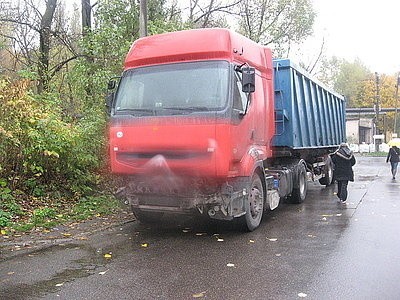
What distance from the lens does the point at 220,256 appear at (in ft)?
21.4

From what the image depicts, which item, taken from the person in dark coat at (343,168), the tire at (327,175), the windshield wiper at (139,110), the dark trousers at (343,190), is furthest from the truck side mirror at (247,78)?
the tire at (327,175)

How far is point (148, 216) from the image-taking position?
891 cm

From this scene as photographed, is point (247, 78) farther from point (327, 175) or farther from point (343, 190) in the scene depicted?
point (327, 175)

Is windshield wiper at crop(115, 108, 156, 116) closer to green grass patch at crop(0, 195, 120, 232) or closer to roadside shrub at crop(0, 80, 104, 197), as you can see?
roadside shrub at crop(0, 80, 104, 197)

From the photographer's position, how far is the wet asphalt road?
5043 millimetres

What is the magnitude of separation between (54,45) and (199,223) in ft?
35.8

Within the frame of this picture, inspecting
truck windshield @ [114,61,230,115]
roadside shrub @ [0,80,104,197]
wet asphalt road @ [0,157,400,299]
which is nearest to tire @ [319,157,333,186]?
wet asphalt road @ [0,157,400,299]

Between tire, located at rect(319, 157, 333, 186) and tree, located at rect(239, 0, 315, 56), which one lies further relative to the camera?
tree, located at rect(239, 0, 315, 56)

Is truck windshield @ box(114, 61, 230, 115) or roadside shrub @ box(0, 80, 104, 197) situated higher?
truck windshield @ box(114, 61, 230, 115)

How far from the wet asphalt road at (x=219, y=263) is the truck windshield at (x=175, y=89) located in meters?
2.20

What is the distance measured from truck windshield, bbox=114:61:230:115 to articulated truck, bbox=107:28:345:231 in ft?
0.05

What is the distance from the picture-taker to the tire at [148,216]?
8755mm

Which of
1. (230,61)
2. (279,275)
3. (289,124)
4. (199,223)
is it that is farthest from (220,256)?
(289,124)

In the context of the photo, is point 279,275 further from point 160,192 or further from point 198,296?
point 160,192
